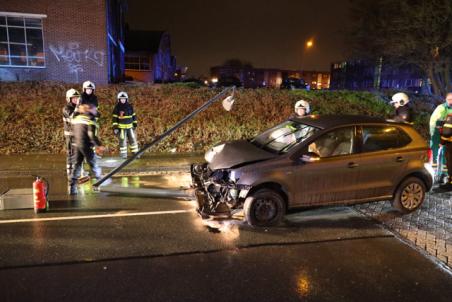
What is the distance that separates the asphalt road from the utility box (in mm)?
122

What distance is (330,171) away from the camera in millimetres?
5684

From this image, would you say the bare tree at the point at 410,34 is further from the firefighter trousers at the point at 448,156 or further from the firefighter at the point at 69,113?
the firefighter at the point at 69,113

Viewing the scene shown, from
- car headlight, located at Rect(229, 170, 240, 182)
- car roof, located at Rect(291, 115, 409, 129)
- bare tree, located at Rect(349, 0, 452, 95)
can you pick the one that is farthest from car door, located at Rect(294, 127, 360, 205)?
bare tree, located at Rect(349, 0, 452, 95)

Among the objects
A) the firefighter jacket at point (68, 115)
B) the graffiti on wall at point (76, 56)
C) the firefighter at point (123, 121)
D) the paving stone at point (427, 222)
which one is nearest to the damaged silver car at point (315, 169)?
the paving stone at point (427, 222)

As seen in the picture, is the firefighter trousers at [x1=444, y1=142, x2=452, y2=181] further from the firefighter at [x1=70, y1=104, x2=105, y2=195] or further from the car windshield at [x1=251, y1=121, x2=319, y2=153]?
the firefighter at [x1=70, y1=104, x2=105, y2=195]

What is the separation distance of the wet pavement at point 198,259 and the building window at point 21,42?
15400 mm

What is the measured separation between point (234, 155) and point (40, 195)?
3100 mm

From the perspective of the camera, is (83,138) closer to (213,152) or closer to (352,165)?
(213,152)

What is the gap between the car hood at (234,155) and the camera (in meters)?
5.57

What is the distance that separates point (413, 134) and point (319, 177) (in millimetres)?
1959

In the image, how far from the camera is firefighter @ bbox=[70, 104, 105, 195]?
677 cm

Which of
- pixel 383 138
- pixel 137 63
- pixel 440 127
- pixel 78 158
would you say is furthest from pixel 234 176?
pixel 137 63

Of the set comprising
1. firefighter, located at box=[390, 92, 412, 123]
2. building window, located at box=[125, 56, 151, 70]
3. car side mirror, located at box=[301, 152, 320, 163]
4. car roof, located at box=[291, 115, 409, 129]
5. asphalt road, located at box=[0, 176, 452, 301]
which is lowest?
asphalt road, located at box=[0, 176, 452, 301]

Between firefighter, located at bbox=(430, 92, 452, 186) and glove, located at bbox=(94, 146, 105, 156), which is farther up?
firefighter, located at bbox=(430, 92, 452, 186)
